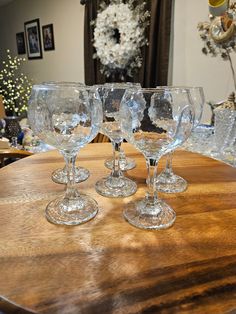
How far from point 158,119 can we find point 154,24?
2.07 m

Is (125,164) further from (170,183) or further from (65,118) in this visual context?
(65,118)

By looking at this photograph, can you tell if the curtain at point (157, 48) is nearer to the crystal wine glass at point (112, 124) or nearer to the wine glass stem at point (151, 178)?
the crystal wine glass at point (112, 124)

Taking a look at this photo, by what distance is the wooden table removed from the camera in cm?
32

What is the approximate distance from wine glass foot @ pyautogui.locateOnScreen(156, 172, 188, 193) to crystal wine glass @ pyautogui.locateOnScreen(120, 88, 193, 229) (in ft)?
Result: 0.41

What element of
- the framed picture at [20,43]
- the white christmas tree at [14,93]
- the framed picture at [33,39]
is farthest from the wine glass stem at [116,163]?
the framed picture at [20,43]

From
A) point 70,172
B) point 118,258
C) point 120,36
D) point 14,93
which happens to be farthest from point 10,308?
point 14,93

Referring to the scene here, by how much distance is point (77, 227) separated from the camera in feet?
1.56

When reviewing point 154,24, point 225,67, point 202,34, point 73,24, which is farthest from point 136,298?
point 73,24

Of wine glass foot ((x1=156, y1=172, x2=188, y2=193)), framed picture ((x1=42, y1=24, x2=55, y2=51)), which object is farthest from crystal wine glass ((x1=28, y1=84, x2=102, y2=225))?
framed picture ((x1=42, y1=24, x2=55, y2=51))

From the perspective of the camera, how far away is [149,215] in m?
0.51

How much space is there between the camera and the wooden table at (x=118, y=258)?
32 cm

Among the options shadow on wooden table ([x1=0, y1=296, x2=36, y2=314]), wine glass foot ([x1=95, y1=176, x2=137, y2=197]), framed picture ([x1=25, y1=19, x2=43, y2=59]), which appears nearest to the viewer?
shadow on wooden table ([x1=0, y1=296, x2=36, y2=314])

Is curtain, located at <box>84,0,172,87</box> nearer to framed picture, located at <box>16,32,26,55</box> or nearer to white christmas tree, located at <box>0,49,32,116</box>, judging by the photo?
white christmas tree, located at <box>0,49,32,116</box>

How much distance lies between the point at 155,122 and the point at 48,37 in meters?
3.85
